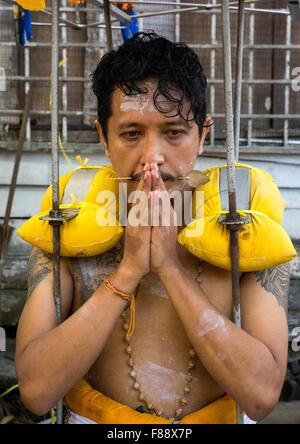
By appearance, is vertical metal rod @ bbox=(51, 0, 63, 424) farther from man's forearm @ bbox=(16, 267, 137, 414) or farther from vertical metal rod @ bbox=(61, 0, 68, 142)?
vertical metal rod @ bbox=(61, 0, 68, 142)

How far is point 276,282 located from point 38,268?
80 centimetres

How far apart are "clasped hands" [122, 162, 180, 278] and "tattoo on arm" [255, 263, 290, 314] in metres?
0.31

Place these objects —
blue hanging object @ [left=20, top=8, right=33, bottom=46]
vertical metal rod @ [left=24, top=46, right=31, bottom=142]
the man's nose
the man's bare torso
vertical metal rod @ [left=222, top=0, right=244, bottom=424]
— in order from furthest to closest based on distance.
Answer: vertical metal rod @ [left=24, top=46, right=31, bottom=142] → blue hanging object @ [left=20, top=8, right=33, bottom=46] → the man's bare torso → the man's nose → vertical metal rod @ [left=222, top=0, right=244, bottom=424]

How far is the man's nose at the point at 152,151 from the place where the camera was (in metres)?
1.44

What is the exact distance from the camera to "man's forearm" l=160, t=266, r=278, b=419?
1.32m

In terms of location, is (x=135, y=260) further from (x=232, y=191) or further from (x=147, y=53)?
(x=147, y=53)

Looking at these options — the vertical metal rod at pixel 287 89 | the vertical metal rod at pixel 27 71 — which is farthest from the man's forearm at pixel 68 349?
the vertical metal rod at pixel 287 89

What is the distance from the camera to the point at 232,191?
1.34 metres

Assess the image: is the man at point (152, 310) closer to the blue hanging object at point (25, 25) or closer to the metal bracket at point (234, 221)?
the metal bracket at point (234, 221)

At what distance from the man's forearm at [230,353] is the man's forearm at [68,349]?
0.64ft

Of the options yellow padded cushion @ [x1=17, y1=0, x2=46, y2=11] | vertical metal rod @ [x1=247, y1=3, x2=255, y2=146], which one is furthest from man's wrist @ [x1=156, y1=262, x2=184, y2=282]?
vertical metal rod @ [x1=247, y1=3, x2=255, y2=146]

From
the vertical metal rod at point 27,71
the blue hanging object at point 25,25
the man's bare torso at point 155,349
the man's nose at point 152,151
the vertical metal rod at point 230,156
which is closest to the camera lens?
the vertical metal rod at point 230,156

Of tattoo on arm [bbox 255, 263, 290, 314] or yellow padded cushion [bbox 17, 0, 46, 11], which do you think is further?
tattoo on arm [bbox 255, 263, 290, 314]
